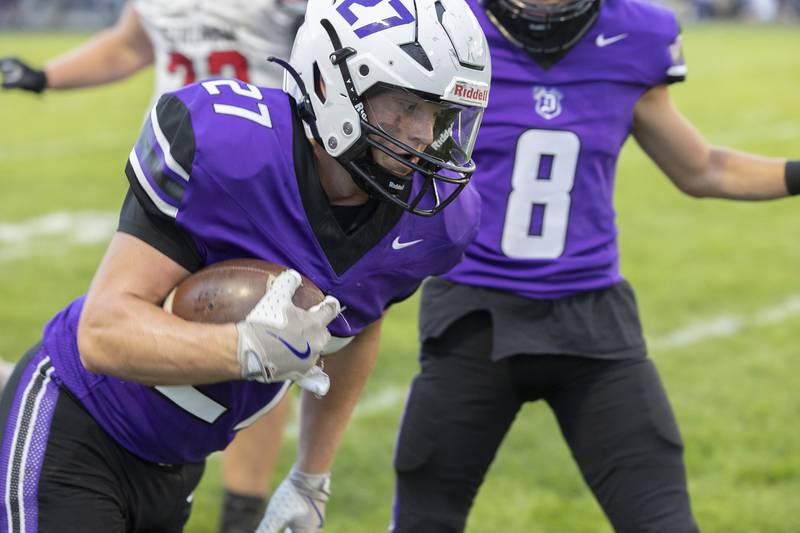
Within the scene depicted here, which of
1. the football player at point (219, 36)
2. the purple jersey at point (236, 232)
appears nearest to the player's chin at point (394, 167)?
the purple jersey at point (236, 232)

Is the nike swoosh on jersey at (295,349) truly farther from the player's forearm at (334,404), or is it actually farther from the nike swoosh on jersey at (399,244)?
the player's forearm at (334,404)

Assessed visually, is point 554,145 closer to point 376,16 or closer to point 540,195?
point 540,195

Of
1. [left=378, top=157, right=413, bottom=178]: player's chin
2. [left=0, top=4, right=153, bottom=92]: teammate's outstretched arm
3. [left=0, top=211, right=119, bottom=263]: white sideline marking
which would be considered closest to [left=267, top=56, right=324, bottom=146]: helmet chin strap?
[left=378, top=157, right=413, bottom=178]: player's chin

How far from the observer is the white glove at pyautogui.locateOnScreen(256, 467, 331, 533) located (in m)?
2.80

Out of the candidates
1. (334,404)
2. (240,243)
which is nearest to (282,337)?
(240,243)

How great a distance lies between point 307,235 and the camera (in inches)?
95.5

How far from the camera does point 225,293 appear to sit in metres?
2.24

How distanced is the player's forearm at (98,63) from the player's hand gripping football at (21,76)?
4cm

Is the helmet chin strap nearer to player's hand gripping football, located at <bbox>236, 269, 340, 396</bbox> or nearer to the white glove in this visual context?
player's hand gripping football, located at <bbox>236, 269, 340, 396</bbox>

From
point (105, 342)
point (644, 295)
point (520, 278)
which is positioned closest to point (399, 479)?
point (520, 278)

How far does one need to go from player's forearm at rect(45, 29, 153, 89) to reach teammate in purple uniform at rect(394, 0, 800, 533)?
191 cm

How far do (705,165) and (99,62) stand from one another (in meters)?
2.36

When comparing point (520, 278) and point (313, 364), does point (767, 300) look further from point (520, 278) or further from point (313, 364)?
point (313, 364)

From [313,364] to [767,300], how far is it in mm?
5006
